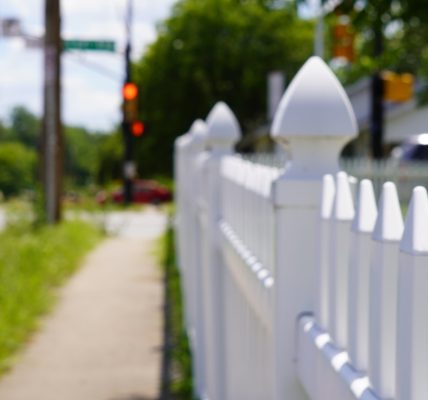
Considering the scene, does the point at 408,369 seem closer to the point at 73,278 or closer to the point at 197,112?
the point at 73,278

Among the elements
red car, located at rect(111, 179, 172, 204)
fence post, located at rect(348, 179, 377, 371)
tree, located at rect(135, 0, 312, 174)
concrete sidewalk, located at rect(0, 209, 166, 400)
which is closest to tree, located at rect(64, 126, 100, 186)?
tree, located at rect(135, 0, 312, 174)

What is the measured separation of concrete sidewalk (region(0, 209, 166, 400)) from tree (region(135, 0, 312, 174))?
34655 millimetres

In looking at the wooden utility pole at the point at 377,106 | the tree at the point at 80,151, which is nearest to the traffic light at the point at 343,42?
the wooden utility pole at the point at 377,106

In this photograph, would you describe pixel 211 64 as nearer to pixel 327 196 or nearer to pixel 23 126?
pixel 327 196

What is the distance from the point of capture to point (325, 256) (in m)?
2.31

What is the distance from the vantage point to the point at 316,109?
8.12 feet

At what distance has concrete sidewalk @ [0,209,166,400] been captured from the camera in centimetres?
666

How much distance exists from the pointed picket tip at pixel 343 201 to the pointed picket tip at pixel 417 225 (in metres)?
0.52

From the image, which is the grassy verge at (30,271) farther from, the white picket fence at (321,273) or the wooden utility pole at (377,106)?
the wooden utility pole at (377,106)

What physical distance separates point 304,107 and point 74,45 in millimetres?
13828

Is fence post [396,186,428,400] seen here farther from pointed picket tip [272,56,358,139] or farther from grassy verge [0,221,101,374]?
grassy verge [0,221,101,374]

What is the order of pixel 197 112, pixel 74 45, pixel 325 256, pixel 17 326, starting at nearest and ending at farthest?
pixel 325 256, pixel 17 326, pixel 74 45, pixel 197 112

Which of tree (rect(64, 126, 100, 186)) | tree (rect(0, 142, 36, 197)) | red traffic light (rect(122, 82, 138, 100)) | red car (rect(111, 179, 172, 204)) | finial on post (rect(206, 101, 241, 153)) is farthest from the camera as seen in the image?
tree (rect(64, 126, 100, 186))

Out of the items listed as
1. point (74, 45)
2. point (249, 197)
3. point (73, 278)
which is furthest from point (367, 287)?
point (74, 45)
